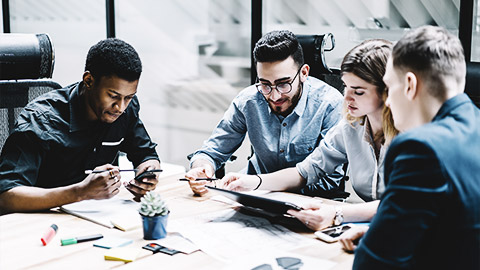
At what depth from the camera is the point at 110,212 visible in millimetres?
1689

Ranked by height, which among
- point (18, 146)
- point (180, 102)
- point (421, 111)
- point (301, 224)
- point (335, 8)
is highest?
point (335, 8)

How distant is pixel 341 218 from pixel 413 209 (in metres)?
0.66

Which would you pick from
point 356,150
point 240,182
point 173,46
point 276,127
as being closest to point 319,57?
point 276,127

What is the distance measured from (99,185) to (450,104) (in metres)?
1.11

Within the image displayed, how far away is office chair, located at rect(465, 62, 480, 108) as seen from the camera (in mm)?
1638

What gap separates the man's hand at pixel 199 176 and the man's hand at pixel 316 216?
427mm

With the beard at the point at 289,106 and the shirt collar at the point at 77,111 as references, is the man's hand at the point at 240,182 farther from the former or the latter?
the shirt collar at the point at 77,111

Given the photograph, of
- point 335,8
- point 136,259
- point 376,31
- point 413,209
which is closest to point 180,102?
point 335,8

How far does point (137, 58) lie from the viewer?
1990 mm

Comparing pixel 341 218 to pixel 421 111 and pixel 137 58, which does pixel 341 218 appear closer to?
pixel 421 111

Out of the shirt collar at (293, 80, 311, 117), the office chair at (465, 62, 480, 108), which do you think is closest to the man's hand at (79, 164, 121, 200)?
the shirt collar at (293, 80, 311, 117)

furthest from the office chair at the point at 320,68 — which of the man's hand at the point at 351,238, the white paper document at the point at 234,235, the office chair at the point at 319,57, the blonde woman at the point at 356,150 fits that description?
the man's hand at the point at 351,238

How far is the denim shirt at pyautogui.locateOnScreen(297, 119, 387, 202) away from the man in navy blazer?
750 mm

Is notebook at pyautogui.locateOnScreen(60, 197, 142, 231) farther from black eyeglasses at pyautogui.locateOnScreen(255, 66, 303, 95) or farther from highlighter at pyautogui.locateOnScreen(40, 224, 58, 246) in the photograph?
black eyeglasses at pyautogui.locateOnScreen(255, 66, 303, 95)
